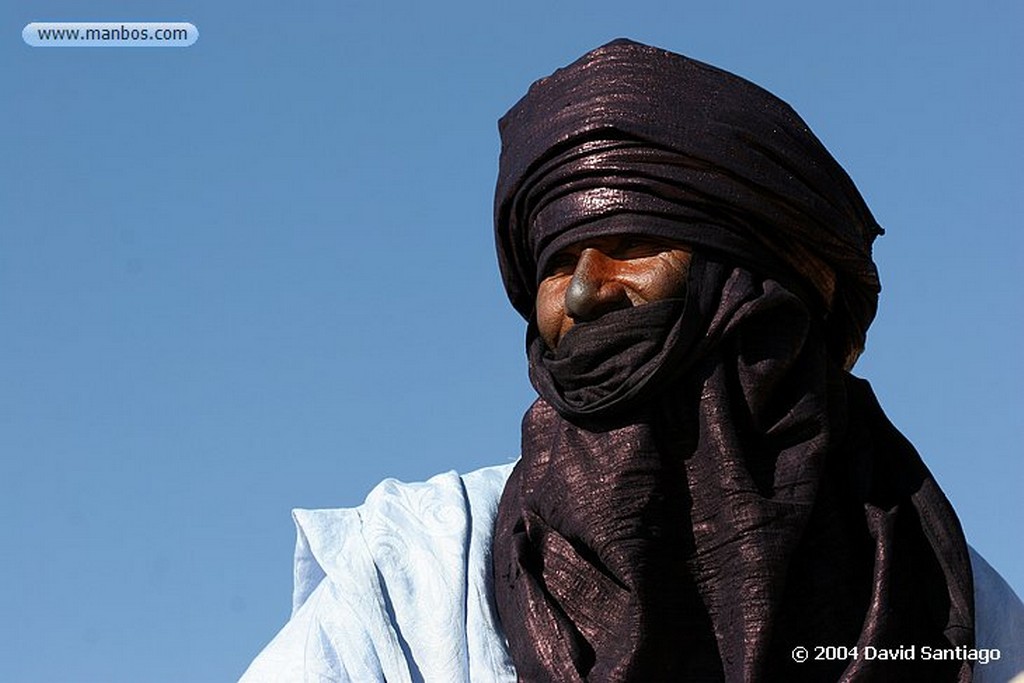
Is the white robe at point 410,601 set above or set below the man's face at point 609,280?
below

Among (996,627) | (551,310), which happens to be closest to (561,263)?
(551,310)

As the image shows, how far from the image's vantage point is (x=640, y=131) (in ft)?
19.4

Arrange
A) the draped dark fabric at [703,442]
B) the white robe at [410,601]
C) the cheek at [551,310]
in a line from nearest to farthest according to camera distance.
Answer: the draped dark fabric at [703,442]
the cheek at [551,310]
the white robe at [410,601]

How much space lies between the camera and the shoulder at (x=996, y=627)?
20.3 feet

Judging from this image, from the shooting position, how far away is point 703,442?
19.4ft

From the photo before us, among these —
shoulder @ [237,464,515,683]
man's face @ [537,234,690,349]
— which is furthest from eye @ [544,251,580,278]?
shoulder @ [237,464,515,683]

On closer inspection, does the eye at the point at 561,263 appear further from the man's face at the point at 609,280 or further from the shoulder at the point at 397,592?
the shoulder at the point at 397,592

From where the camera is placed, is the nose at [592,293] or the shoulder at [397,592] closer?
the nose at [592,293]

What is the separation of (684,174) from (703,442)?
1.70 ft

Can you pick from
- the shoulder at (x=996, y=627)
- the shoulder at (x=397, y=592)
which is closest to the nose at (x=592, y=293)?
the shoulder at (x=397, y=592)

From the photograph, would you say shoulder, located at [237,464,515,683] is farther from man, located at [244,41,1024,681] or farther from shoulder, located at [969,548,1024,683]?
shoulder, located at [969,548,1024,683]

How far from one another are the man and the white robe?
17 millimetres

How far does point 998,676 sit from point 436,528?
119 centimetres

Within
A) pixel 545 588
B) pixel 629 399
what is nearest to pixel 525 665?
pixel 545 588
